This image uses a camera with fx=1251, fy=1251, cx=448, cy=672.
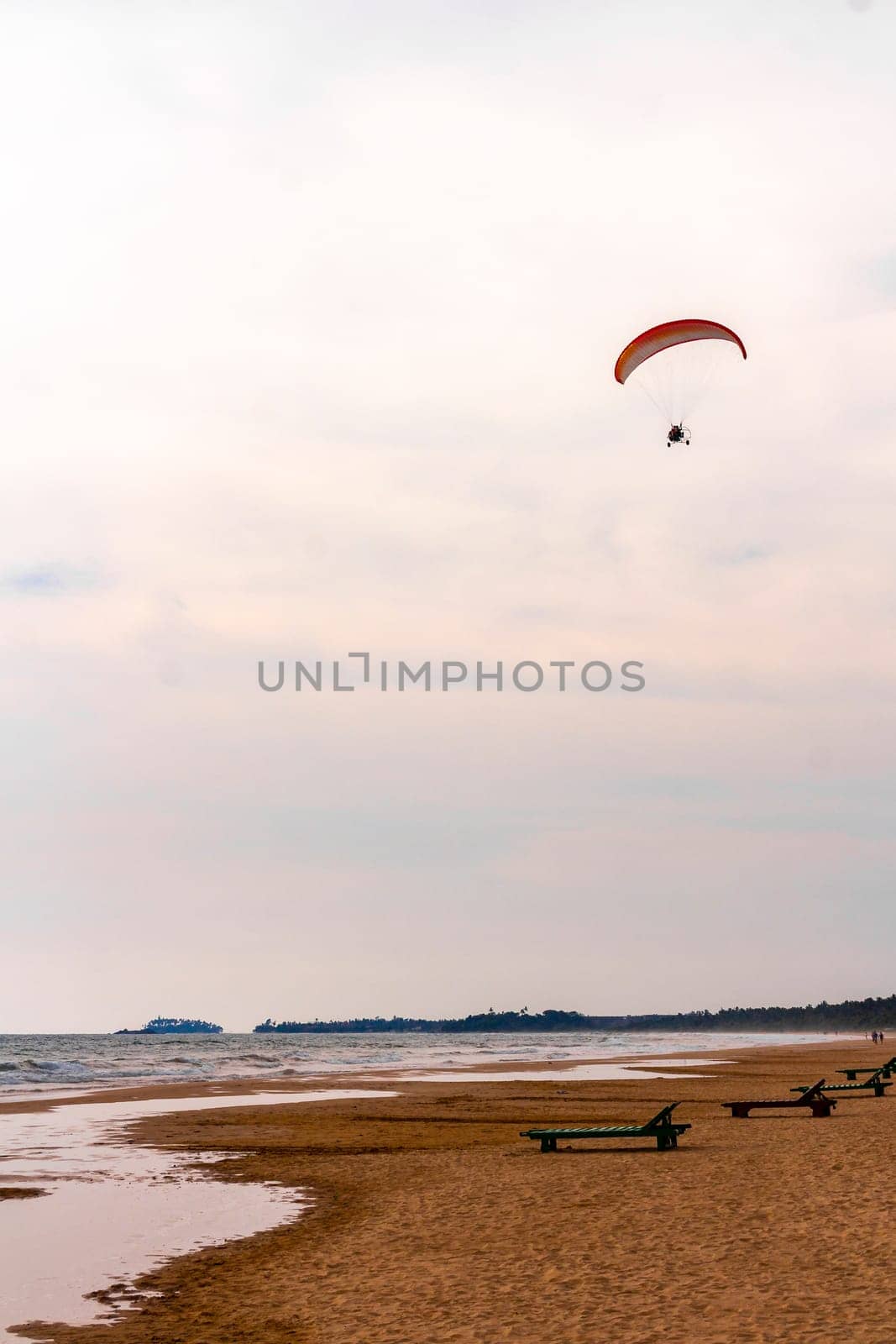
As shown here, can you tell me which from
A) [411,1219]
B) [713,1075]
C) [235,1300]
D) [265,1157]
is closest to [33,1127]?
[265,1157]

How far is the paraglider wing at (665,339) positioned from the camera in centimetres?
3181

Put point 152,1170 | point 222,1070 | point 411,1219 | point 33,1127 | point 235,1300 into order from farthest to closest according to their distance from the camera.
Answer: point 222,1070 → point 33,1127 → point 152,1170 → point 411,1219 → point 235,1300

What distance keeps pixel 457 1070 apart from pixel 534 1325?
167ft

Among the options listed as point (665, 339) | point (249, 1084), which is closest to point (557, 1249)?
point (665, 339)

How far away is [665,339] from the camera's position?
32625mm

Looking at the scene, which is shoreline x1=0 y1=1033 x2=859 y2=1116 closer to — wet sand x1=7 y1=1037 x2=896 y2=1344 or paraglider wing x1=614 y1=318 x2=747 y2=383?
wet sand x1=7 y1=1037 x2=896 y2=1344

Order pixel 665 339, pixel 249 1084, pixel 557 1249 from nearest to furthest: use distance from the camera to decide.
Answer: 1. pixel 557 1249
2. pixel 665 339
3. pixel 249 1084

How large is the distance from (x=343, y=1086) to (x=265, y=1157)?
2370 centimetres

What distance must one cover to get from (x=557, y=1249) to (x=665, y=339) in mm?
25346

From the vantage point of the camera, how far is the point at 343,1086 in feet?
145

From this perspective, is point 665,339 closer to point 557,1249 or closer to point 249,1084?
point 557,1249

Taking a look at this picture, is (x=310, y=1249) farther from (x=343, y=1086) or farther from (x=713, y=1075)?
(x=713, y=1075)

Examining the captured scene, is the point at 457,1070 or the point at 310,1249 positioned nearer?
the point at 310,1249

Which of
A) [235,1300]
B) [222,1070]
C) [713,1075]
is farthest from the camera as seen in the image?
[222,1070]
